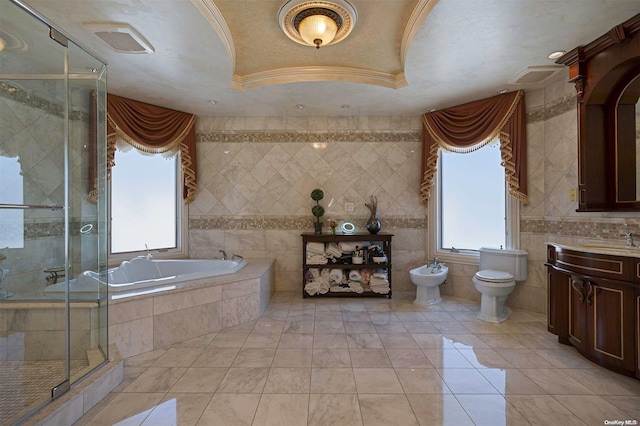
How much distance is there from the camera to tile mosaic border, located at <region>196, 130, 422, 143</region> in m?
4.26

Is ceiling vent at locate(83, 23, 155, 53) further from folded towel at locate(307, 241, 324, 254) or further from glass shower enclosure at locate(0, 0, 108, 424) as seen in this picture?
folded towel at locate(307, 241, 324, 254)

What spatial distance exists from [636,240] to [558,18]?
183cm

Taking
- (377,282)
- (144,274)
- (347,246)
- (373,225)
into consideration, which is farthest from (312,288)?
(144,274)

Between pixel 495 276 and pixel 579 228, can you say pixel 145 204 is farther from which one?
pixel 579 228

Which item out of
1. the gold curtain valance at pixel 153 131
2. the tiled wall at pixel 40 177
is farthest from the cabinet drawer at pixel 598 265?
the gold curtain valance at pixel 153 131

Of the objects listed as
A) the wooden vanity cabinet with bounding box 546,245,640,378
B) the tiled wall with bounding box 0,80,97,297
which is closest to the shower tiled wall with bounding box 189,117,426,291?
the wooden vanity cabinet with bounding box 546,245,640,378

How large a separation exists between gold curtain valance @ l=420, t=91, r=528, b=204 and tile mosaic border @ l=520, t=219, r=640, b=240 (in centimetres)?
31

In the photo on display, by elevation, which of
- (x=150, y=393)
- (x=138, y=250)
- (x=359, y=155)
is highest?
(x=359, y=155)

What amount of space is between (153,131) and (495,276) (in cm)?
436

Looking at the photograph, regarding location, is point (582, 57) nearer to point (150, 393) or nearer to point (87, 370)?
point (150, 393)

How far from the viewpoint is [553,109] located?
3217mm

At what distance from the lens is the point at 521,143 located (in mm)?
3418

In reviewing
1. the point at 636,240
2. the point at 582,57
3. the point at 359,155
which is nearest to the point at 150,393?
the point at 359,155

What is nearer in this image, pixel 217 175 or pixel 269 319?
pixel 269 319
